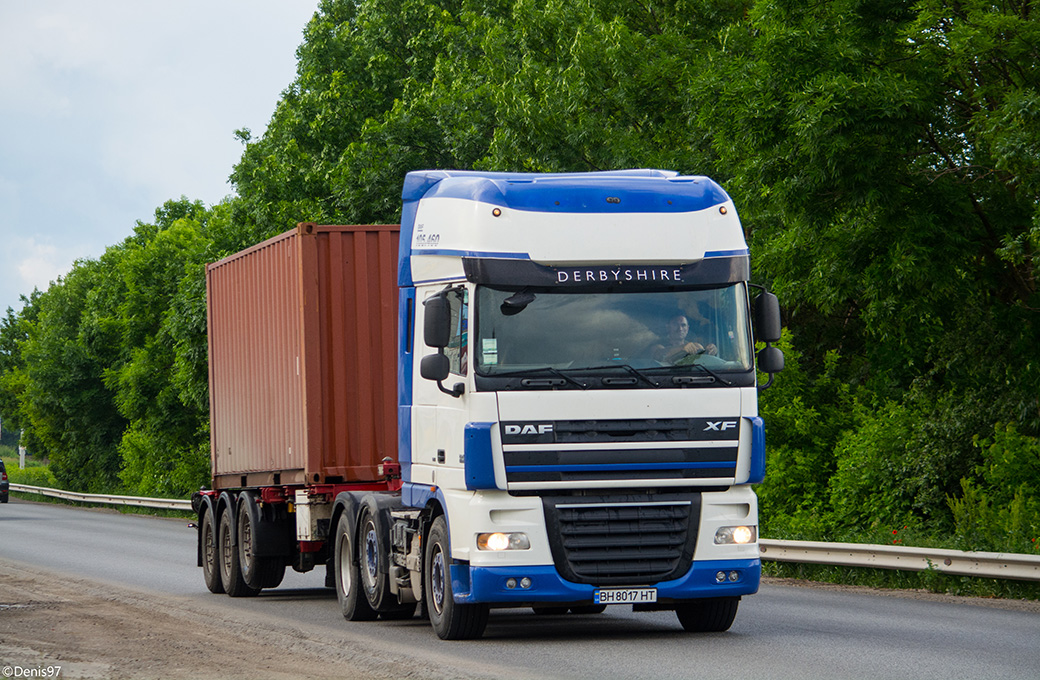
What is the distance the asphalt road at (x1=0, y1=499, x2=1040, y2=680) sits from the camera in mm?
10016

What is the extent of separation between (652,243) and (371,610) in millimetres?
4473

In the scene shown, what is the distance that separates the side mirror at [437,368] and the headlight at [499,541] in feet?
3.96

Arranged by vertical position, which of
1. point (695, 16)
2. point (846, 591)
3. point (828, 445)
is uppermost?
point (695, 16)

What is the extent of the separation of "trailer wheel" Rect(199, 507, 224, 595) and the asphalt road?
9.1 inches

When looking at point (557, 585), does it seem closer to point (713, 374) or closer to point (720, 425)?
point (720, 425)

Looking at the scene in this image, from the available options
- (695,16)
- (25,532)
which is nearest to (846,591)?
(695,16)

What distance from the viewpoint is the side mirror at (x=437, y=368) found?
11.5 metres

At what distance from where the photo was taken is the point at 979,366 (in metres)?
23.6

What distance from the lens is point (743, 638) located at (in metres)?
12.0

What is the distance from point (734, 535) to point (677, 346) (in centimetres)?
150

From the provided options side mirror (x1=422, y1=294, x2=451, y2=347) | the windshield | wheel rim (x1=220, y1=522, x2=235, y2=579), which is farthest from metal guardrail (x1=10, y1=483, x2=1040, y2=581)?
side mirror (x1=422, y1=294, x2=451, y2=347)

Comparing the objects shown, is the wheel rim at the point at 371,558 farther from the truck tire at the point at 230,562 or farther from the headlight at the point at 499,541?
the truck tire at the point at 230,562

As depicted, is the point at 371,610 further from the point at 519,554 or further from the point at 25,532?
the point at 25,532

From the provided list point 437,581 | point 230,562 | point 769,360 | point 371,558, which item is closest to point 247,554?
point 230,562
